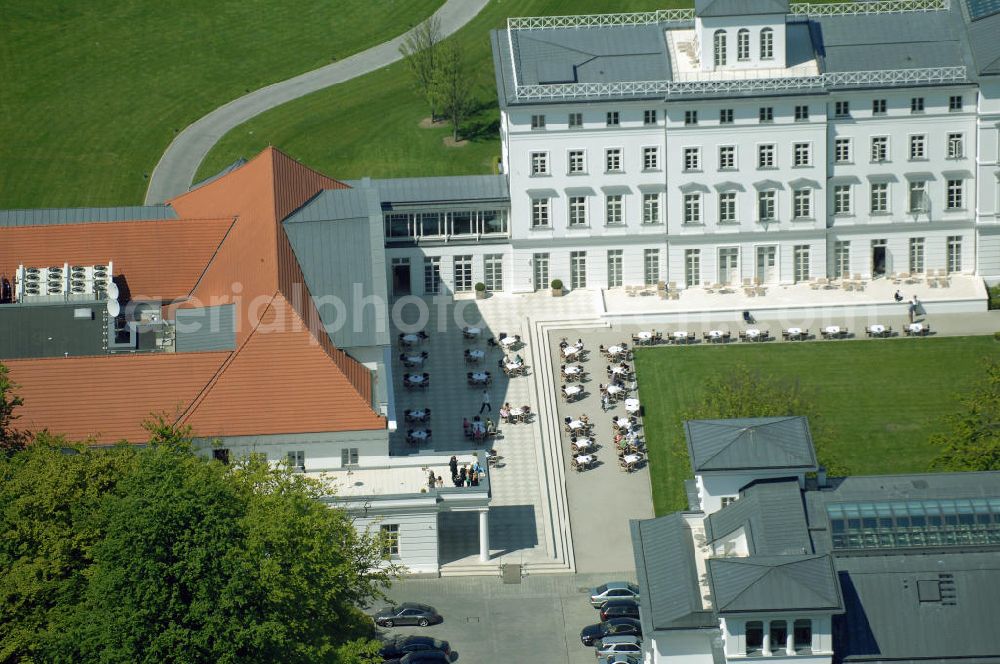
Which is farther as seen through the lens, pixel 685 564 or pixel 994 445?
pixel 994 445

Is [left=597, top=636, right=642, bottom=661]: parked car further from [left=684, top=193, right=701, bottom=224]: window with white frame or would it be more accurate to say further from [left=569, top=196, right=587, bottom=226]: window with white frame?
[left=684, top=193, right=701, bottom=224]: window with white frame

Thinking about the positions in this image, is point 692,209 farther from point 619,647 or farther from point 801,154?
point 619,647

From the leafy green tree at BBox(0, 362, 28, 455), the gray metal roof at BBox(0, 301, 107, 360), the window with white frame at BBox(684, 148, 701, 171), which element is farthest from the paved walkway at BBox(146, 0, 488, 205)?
the leafy green tree at BBox(0, 362, 28, 455)

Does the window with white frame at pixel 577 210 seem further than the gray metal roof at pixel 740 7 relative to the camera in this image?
Yes

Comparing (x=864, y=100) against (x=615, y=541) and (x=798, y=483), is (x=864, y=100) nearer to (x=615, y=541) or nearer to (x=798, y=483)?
(x=615, y=541)

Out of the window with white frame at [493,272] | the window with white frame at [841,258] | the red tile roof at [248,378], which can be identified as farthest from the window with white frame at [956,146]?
the red tile roof at [248,378]

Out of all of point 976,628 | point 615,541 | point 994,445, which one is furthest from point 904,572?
point 615,541

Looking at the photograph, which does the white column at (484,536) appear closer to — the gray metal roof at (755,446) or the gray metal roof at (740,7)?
the gray metal roof at (755,446)
